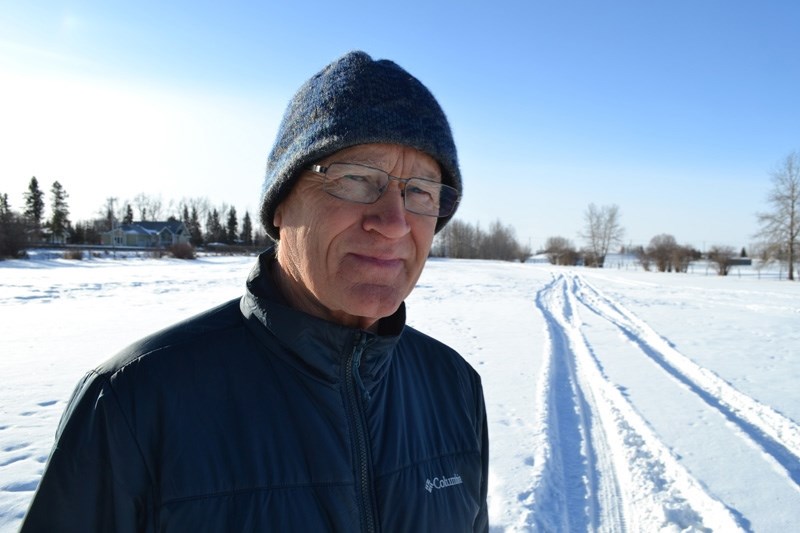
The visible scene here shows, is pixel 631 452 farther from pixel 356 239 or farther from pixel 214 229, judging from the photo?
pixel 214 229

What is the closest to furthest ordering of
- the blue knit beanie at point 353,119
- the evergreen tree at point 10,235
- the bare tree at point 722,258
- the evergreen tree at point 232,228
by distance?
the blue knit beanie at point 353,119, the evergreen tree at point 10,235, the bare tree at point 722,258, the evergreen tree at point 232,228

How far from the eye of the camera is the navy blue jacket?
3.58 ft

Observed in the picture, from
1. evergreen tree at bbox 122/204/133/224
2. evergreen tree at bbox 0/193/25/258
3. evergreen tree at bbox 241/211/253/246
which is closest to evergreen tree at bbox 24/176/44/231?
evergreen tree at bbox 122/204/133/224

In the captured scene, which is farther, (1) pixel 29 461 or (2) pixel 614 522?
(1) pixel 29 461

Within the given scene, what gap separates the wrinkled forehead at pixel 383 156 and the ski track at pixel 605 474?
300cm

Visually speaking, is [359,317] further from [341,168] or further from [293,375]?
[341,168]

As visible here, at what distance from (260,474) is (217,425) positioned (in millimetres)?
171

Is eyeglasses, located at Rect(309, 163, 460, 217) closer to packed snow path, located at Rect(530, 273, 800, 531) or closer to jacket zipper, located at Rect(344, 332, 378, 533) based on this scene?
jacket zipper, located at Rect(344, 332, 378, 533)

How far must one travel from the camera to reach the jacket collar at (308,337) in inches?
53.1

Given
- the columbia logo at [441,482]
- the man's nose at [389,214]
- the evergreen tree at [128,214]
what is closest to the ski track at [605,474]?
the columbia logo at [441,482]

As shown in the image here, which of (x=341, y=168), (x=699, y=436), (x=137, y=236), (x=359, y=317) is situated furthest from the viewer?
(x=137, y=236)

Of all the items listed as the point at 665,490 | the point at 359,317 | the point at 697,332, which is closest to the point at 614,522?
the point at 665,490

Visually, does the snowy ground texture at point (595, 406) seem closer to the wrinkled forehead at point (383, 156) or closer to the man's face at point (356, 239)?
the man's face at point (356, 239)

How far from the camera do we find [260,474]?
1181 millimetres
